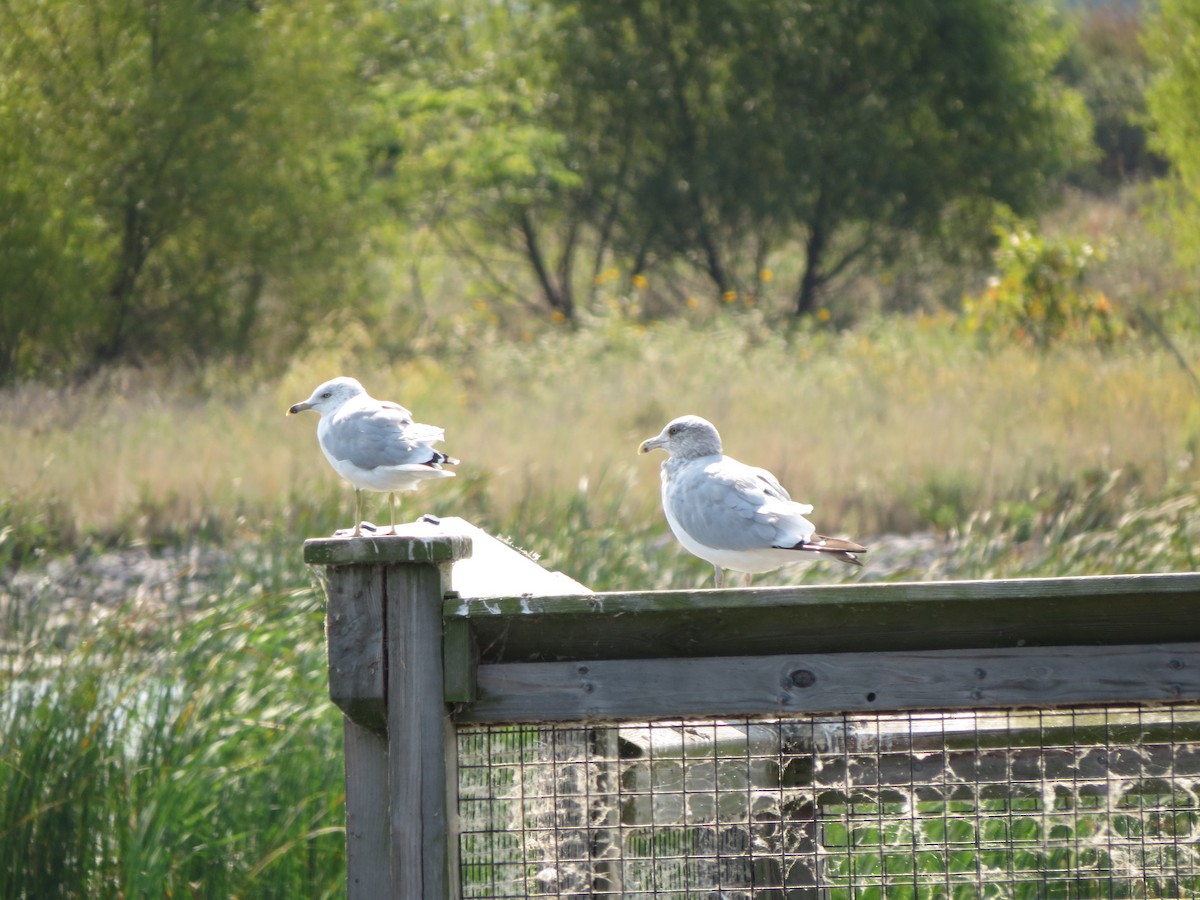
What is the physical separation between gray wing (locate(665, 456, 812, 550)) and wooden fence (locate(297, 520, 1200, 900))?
1.95 feet

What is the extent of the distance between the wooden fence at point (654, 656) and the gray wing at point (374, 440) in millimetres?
548

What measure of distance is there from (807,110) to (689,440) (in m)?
17.5

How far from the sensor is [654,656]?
240cm

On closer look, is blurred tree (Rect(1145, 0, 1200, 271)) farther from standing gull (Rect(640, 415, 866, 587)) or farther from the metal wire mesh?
standing gull (Rect(640, 415, 866, 587))

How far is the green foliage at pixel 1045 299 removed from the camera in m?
14.4

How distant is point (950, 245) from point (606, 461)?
12472mm

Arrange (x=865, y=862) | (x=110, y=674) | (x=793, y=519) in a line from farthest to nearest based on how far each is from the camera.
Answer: (x=110, y=674), (x=865, y=862), (x=793, y=519)

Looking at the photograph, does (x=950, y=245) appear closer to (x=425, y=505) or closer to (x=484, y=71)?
(x=484, y=71)

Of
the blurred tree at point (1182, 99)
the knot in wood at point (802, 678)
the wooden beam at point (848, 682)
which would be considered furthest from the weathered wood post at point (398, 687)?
the blurred tree at point (1182, 99)

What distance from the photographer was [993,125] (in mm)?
19906

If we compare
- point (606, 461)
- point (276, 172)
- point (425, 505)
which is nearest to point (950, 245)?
point (276, 172)

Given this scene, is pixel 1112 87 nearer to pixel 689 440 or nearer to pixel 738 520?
pixel 689 440

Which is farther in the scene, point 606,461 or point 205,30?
point 205,30

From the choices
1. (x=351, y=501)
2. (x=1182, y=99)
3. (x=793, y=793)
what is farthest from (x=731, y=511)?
(x=1182, y=99)
